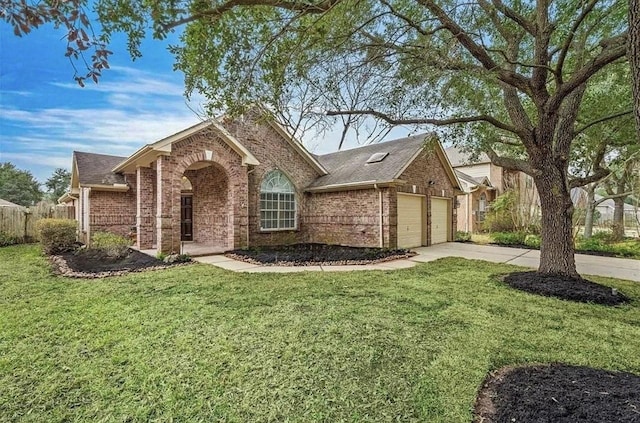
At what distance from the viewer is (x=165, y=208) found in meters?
9.92

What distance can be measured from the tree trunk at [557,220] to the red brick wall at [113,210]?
1449cm

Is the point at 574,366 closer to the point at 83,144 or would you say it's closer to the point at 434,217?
the point at 434,217

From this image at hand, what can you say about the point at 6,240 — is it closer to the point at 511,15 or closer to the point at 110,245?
the point at 110,245

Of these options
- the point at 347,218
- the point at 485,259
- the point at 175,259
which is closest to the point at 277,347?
the point at 175,259

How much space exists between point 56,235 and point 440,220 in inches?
629

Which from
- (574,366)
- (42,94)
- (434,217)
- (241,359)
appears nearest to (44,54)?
(241,359)

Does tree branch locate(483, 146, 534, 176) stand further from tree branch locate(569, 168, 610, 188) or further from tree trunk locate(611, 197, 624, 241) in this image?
tree trunk locate(611, 197, 624, 241)

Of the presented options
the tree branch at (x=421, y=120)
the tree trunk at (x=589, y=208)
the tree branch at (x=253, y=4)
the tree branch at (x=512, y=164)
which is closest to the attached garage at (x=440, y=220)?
the tree trunk at (x=589, y=208)

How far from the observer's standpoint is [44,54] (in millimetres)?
4227

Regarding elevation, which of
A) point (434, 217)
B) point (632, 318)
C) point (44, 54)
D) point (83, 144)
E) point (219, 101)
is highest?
point (83, 144)

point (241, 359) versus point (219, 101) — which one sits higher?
point (219, 101)

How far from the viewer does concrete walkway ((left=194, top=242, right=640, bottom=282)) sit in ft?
27.3

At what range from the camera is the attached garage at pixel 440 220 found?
1452 centimetres

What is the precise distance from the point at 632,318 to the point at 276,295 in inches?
231
